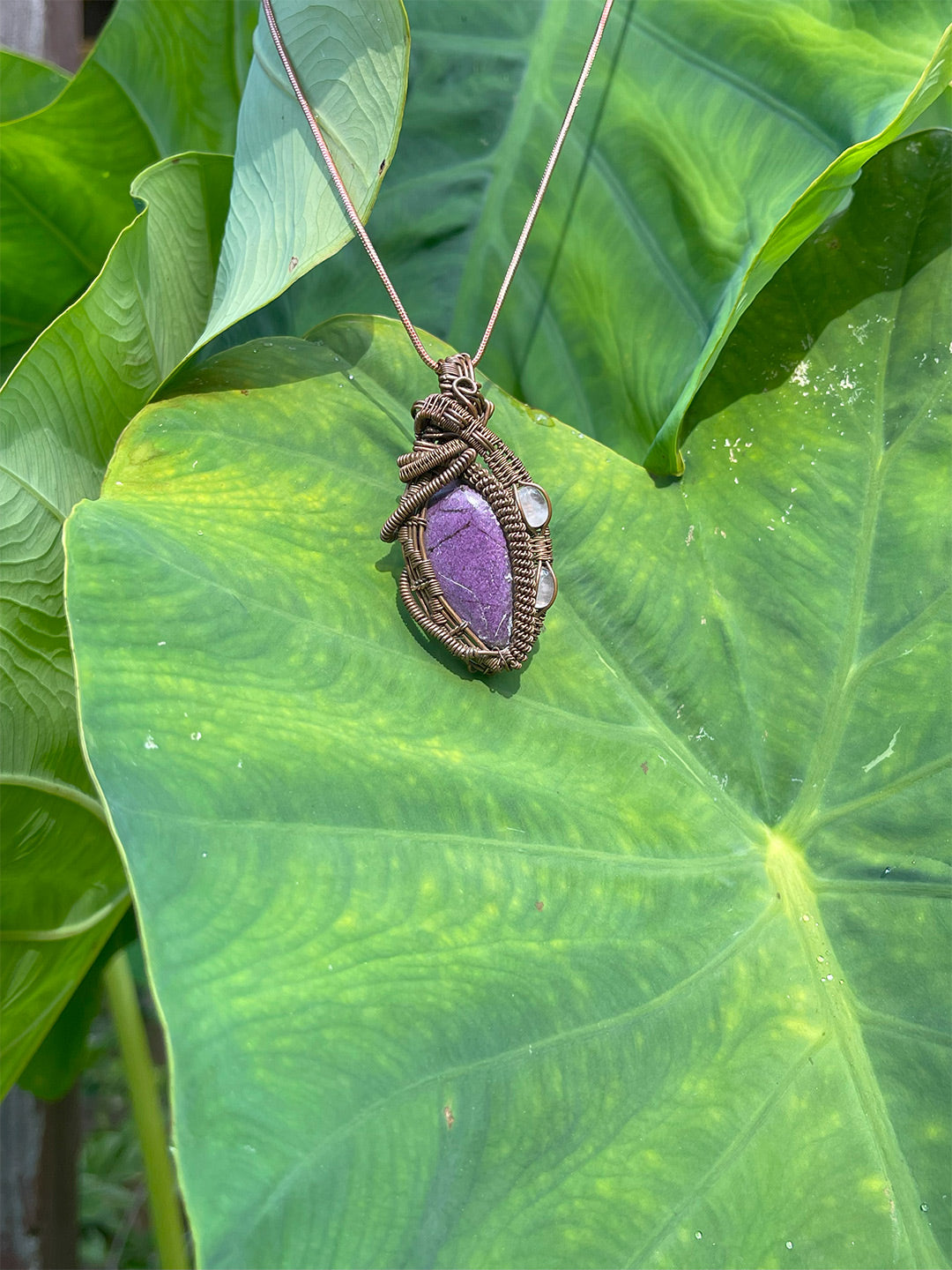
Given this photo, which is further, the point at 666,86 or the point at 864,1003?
the point at 666,86

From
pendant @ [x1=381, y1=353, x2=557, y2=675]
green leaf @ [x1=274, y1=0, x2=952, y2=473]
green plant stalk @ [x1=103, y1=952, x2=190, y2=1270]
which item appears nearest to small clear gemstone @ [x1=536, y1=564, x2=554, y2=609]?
pendant @ [x1=381, y1=353, x2=557, y2=675]

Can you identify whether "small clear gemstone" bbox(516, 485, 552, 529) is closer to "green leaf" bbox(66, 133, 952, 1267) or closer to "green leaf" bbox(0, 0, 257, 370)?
"green leaf" bbox(66, 133, 952, 1267)

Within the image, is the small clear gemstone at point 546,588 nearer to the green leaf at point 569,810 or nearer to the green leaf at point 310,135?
the green leaf at point 569,810

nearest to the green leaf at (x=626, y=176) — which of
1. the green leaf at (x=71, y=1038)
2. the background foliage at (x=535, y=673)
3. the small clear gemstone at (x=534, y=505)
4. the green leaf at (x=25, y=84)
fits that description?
the background foliage at (x=535, y=673)

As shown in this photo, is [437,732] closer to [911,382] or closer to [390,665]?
[390,665]

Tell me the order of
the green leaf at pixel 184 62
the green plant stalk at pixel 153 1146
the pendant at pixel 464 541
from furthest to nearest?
the green plant stalk at pixel 153 1146
the green leaf at pixel 184 62
the pendant at pixel 464 541

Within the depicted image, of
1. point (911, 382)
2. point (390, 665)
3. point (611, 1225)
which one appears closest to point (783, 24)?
point (911, 382)

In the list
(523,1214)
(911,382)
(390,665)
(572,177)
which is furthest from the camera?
(572,177)

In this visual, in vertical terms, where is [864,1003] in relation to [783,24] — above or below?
below
